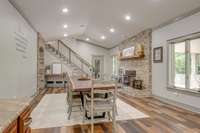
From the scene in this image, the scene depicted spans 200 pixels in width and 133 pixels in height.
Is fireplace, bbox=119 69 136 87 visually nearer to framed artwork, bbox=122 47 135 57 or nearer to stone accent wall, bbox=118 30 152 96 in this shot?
stone accent wall, bbox=118 30 152 96

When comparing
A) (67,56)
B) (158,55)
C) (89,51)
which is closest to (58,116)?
(158,55)

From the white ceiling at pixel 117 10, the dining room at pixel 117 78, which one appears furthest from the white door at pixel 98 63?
the white ceiling at pixel 117 10

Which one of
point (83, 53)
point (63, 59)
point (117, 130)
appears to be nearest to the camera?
point (117, 130)

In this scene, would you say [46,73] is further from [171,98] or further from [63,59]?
[171,98]

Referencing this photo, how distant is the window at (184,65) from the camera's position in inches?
177

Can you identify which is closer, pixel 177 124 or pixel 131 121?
pixel 177 124

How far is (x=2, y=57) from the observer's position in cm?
321

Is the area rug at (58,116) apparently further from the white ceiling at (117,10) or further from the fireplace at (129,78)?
the fireplace at (129,78)

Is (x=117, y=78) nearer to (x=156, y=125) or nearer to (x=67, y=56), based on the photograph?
(x=156, y=125)

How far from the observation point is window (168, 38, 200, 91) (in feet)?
14.8

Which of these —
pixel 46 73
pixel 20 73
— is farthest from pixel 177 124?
pixel 46 73

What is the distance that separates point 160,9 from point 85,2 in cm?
248

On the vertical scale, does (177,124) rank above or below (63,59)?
below

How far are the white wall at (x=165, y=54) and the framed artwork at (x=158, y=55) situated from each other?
0.15 m
